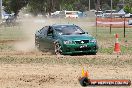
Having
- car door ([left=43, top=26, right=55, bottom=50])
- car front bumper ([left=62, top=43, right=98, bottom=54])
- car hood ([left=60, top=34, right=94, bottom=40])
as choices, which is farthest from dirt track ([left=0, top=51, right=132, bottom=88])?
car door ([left=43, top=26, right=55, bottom=50])

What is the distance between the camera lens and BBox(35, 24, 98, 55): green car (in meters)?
17.8

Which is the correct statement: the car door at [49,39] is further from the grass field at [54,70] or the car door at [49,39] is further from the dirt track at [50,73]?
the dirt track at [50,73]

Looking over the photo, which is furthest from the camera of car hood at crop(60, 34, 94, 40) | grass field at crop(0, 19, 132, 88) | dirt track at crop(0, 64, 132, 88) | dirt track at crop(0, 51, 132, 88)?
car hood at crop(60, 34, 94, 40)

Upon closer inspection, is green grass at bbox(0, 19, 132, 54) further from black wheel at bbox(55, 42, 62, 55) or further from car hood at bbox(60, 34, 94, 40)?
black wheel at bbox(55, 42, 62, 55)

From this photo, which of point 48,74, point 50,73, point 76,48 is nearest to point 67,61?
point 76,48

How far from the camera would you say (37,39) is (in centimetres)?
2072

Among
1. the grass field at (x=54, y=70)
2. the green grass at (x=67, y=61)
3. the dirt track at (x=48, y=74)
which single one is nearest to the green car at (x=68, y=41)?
the grass field at (x=54, y=70)

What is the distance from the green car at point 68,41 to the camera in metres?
17.8

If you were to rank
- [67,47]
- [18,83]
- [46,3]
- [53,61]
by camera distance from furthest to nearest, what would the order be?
[46,3], [67,47], [53,61], [18,83]

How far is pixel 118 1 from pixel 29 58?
Result: 467 ft

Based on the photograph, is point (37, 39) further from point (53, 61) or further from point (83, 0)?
point (83, 0)

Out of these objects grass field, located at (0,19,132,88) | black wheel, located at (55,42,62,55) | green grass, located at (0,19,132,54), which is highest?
grass field, located at (0,19,132,88)

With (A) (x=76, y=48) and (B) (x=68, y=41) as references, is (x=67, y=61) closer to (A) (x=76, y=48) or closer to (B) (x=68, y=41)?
(A) (x=76, y=48)

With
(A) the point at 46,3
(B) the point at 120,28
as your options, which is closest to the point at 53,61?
(B) the point at 120,28
